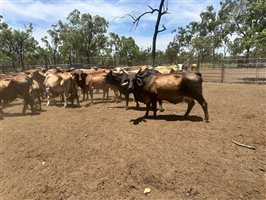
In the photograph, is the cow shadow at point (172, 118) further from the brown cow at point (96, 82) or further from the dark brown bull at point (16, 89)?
the dark brown bull at point (16, 89)

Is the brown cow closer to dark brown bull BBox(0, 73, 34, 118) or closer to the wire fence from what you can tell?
dark brown bull BBox(0, 73, 34, 118)

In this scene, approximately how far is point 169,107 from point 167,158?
4.89m

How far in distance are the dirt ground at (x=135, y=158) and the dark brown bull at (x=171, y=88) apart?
1.84 feet

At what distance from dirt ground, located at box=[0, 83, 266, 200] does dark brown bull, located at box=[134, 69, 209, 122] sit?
56 centimetres

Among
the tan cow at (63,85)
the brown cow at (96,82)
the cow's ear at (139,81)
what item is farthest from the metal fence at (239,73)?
the tan cow at (63,85)

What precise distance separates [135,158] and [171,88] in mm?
3257

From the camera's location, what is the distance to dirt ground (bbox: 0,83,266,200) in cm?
426

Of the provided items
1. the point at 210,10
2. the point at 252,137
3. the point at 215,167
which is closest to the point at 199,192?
the point at 215,167

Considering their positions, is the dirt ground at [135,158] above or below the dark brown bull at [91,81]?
below

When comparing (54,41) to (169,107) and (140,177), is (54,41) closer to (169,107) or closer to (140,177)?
(169,107)

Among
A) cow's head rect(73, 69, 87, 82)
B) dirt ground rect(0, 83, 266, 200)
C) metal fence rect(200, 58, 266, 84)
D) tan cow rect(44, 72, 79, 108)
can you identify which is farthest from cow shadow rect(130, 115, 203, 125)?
metal fence rect(200, 58, 266, 84)

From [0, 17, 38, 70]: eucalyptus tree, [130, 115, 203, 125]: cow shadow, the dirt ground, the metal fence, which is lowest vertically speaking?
the dirt ground

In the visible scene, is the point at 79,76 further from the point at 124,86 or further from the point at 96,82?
the point at 124,86

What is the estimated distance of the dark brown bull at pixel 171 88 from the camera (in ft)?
24.8
